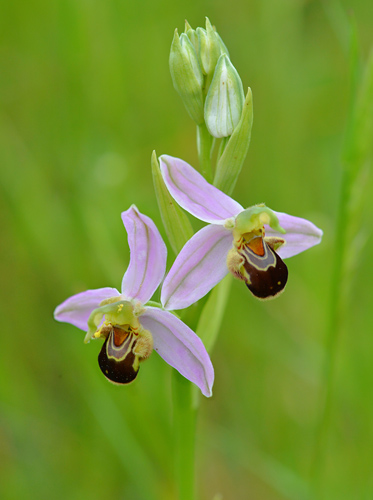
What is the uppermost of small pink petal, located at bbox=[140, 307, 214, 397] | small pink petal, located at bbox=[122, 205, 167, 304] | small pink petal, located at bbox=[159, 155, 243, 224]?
small pink petal, located at bbox=[159, 155, 243, 224]

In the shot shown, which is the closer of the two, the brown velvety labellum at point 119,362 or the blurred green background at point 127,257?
the brown velvety labellum at point 119,362

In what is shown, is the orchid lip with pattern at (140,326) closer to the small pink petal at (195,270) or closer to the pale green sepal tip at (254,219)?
the small pink petal at (195,270)

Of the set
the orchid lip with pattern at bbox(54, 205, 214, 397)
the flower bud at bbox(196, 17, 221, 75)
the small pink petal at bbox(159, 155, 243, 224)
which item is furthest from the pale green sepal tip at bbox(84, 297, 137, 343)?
the flower bud at bbox(196, 17, 221, 75)

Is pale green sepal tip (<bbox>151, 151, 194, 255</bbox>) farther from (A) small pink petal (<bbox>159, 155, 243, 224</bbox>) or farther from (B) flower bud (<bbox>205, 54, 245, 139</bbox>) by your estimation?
(B) flower bud (<bbox>205, 54, 245, 139</bbox>)

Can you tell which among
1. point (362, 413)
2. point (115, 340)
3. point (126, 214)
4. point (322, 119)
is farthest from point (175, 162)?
point (322, 119)

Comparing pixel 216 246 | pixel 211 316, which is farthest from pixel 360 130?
pixel 211 316

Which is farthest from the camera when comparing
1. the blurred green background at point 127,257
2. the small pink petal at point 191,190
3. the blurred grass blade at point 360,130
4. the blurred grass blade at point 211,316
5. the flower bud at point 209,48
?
the blurred green background at point 127,257

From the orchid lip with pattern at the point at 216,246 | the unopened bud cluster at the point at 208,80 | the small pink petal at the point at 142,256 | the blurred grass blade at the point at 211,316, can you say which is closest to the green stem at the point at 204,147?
the unopened bud cluster at the point at 208,80
